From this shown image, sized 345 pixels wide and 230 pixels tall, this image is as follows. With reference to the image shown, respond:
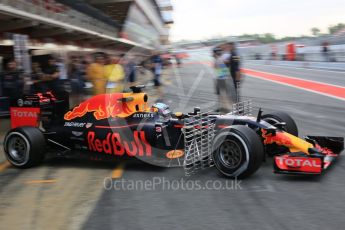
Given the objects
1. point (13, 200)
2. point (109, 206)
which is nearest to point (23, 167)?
point (13, 200)

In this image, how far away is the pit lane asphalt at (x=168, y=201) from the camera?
13.6 feet

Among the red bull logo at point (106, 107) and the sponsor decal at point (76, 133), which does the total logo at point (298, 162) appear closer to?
the red bull logo at point (106, 107)

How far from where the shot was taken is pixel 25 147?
21.3 feet

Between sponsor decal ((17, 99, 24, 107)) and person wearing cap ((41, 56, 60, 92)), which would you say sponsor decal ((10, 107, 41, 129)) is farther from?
person wearing cap ((41, 56, 60, 92))

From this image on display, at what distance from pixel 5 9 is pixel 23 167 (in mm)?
4908

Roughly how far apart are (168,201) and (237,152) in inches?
45.9

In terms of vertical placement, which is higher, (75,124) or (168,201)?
(75,124)

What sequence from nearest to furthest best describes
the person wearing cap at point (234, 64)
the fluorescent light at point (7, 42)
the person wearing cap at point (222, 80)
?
the person wearing cap at point (222, 80) < the person wearing cap at point (234, 64) < the fluorescent light at point (7, 42)

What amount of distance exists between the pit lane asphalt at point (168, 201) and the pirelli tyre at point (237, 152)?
0.16 metres

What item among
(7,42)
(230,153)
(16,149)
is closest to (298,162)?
(230,153)

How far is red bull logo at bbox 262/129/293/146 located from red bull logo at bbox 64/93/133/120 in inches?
79.2

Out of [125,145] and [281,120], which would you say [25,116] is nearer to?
[125,145]

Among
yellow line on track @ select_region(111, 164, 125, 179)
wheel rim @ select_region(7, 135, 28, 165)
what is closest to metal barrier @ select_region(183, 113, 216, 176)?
yellow line on track @ select_region(111, 164, 125, 179)

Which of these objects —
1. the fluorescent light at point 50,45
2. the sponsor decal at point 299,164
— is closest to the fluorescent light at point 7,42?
the fluorescent light at point 50,45
